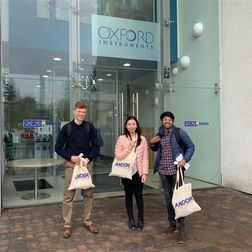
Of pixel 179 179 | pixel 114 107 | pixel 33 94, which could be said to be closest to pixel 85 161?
pixel 179 179

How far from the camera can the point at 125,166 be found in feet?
15.0

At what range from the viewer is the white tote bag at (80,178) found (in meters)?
4.41

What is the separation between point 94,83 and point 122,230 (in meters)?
3.18

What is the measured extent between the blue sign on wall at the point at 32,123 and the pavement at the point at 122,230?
1479mm

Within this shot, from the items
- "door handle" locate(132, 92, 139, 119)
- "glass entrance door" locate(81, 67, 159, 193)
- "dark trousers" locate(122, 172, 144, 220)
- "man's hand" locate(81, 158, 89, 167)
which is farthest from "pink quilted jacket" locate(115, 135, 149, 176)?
"door handle" locate(132, 92, 139, 119)

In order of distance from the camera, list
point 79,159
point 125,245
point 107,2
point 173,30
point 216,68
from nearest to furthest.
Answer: point 125,245 < point 79,159 < point 107,2 < point 216,68 < point 173,30

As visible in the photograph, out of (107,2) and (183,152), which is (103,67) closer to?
(107,2)

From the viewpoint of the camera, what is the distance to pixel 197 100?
7.88m

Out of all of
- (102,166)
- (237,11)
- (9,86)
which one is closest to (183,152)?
(102,166)

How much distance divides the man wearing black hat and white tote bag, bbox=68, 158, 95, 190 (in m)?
0.98

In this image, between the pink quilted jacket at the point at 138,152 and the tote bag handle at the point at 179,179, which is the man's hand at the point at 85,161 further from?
the tote bag handle at the point at 179,179

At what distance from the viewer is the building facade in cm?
620

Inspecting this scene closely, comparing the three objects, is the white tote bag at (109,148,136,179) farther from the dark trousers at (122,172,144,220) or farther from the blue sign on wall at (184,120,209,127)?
the blue sign on wall at (184,120,209,127)

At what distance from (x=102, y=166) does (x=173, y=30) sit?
390cm
